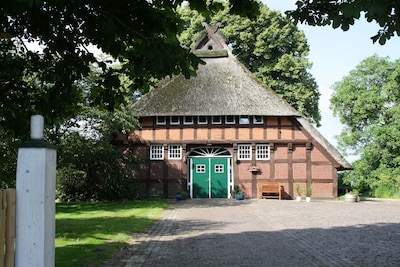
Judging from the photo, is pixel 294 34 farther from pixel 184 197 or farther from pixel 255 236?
pixel 255 236

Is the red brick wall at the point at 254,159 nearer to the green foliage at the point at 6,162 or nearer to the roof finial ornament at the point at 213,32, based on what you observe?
the roof finial ornament at the point at 213,32

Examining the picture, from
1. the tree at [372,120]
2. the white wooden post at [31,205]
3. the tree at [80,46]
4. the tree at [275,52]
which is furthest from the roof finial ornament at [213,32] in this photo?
the white wooden post at [31,205]

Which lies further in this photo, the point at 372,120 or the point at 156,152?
the point at 372,120

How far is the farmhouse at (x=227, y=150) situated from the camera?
83.6ft

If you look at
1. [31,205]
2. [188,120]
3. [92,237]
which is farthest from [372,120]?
[31,205]

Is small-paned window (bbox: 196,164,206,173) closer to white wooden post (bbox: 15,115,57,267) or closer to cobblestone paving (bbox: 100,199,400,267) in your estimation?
cobblestone paving (bbox: 100,199,400,267)

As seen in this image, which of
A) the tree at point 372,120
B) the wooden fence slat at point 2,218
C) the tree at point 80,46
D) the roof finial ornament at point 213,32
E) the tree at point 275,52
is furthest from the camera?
the tree at point 275,52

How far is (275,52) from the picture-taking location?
37.8m

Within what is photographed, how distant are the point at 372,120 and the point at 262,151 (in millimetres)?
14915

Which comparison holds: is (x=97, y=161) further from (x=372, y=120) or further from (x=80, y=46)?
(x=372, y=120)

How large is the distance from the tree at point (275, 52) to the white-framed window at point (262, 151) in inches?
433

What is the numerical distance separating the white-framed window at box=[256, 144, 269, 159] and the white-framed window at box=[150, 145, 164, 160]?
17.9ft

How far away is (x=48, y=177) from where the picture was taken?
3.69 meters

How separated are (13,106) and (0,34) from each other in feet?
5.44
